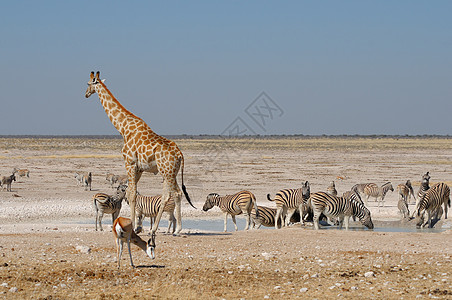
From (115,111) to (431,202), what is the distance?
29.2ft

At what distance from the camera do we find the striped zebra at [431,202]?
675 inches

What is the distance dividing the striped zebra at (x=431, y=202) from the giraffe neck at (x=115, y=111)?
8.31 metres

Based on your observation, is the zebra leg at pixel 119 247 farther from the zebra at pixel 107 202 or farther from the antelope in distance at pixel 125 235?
the zebra at pixel 107 202

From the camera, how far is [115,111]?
13.3 metres

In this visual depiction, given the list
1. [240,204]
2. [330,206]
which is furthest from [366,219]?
[240,204]

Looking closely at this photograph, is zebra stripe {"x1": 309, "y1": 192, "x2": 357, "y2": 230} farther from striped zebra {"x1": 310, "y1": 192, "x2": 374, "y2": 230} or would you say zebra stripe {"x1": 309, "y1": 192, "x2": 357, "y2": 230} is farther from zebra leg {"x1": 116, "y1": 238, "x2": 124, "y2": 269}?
zebra leg {"x1": 116, "y1": 238, "x2": 124, "y2": 269}

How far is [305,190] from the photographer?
16.6 metres

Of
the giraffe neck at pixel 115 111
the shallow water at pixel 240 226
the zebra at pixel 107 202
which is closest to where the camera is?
the giraffe neck at pixel 115 111

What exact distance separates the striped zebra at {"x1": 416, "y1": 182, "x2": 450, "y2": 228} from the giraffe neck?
8.31 meters

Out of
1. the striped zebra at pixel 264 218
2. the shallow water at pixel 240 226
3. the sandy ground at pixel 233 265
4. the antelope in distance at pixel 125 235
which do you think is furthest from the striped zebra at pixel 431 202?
the antelope in distance at pixel 125 235

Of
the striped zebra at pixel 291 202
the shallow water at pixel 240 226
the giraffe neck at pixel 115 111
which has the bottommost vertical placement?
the shallow water at pixel 240 226

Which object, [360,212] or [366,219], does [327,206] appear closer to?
[360,212]

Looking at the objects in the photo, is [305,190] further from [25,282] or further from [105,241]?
[25,282]

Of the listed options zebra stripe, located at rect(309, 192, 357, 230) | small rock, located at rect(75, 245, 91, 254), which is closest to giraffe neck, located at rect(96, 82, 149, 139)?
small rock, located at rect(75, 245, 91, 254)
